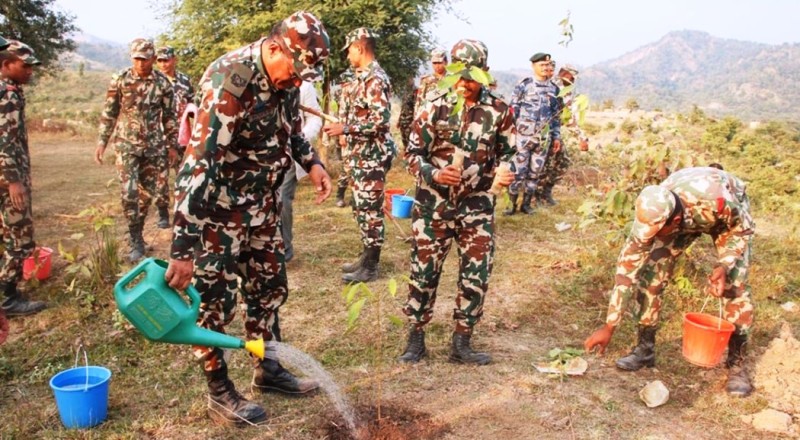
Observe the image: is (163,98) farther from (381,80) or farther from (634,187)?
(634,187)

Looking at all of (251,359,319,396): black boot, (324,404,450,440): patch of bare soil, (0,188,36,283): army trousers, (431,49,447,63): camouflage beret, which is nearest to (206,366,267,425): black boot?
(251,359,319,396): black boot

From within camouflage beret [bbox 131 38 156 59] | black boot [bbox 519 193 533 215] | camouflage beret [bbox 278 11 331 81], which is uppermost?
camouflage beret [bbox 131 38 156 59]

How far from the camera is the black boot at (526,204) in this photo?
24.9ft

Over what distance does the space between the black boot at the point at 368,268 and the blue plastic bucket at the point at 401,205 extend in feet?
5.13

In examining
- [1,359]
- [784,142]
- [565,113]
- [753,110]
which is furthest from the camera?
[753,110]

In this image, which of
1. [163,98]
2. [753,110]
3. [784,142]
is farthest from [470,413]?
[753,110]

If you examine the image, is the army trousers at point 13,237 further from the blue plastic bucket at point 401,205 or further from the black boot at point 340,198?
the black boot at point 340,198

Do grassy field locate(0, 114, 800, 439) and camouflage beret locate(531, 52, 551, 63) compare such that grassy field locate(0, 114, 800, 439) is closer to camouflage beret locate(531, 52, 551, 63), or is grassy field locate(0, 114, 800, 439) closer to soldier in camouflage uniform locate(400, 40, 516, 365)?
soldier in camouflage uniform locate(400, 40, 516, 365)

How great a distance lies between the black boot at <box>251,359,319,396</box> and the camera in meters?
3.10

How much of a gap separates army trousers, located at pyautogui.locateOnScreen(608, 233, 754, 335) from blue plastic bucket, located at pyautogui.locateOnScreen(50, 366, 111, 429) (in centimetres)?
272

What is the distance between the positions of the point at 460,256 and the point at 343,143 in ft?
10.3

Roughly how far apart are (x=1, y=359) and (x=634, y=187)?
15.9 feet

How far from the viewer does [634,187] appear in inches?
193

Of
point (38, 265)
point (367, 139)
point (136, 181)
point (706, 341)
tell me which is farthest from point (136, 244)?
point (706, 341)
